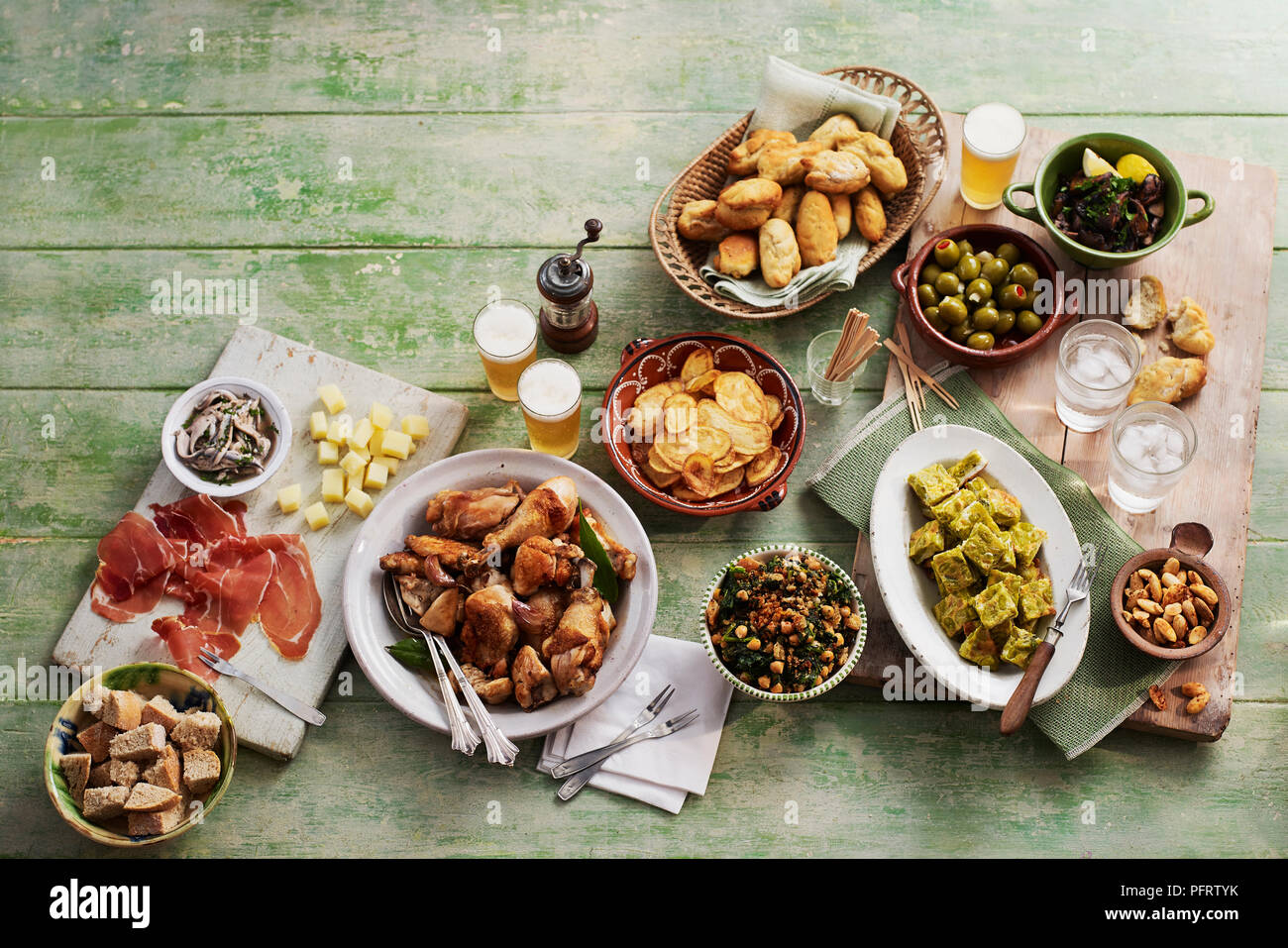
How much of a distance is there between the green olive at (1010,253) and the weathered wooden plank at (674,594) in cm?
106

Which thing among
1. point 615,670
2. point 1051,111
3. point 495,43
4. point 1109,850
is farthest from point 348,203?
point 1109,850

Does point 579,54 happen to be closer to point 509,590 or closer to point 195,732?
point 509,590

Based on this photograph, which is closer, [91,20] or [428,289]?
[428,289]

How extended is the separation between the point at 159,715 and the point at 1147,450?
3.01m

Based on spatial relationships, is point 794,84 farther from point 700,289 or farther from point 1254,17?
point 1254,17

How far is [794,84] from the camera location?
3443mm

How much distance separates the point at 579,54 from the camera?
3.88 meters

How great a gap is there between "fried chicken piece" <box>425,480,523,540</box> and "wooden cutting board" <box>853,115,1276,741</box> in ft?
3.66

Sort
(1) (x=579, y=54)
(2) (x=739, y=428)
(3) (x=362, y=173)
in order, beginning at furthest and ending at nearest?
1. (1) (x=579, y=54)
2. (3) (x=362, y=173)
3. (2) (x=739, y=428)

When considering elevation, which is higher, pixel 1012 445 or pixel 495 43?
pixel 495 43

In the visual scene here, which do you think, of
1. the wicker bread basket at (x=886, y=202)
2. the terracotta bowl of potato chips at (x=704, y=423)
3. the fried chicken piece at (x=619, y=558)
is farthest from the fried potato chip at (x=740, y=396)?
the fried chicken piece at (x=619, y=558)

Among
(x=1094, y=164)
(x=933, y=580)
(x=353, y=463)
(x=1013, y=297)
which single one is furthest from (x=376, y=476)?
(x=1094, y=164)
